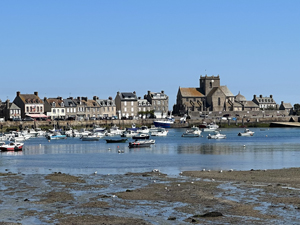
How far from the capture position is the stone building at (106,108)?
466ft

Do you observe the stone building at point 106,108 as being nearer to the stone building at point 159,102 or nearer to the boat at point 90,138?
the stone building at point 159,102

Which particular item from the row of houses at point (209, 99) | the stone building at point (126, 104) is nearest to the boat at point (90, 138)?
the stone building at point (126, 104)

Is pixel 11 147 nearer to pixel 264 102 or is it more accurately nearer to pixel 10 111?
pixel 10 111

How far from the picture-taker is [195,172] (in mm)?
38500

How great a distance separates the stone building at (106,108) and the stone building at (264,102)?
5733 cm

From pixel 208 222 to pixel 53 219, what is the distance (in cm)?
620

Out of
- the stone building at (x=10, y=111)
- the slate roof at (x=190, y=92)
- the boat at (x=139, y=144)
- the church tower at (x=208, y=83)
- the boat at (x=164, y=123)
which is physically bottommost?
the boat at (x=139, y=144)

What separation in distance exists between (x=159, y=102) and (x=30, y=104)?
40.0 m

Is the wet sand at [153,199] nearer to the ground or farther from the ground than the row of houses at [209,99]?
nearer to the ground

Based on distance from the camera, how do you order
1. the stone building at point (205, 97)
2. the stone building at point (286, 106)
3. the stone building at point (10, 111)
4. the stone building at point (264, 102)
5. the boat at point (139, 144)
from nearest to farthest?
1. the boat at point (139, 144)
2. the stone building at point (10, 111)
3. the stone building at point (205, 97)
4. the stone building at point (286, 106)
5. the stone building at point (264, 102)

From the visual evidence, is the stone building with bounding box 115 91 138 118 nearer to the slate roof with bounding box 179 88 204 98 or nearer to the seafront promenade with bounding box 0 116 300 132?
the seafront promenade with bounding box 0 116 300 132

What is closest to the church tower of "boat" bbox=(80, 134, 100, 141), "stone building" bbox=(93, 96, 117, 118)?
"stone building" bbox=(93, 96, 117, 118)

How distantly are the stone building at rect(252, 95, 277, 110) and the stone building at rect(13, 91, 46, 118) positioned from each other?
257 feet

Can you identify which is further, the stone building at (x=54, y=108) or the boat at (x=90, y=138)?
the stone building at (x=54, y=108)
